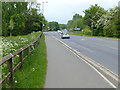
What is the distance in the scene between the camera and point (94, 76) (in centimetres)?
707

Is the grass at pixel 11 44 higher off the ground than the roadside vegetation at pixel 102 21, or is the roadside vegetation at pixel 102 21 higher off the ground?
the roadside vegetation at pixel 102 21

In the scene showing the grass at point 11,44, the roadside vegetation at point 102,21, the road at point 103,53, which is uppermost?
the roadside vegetation at point 102,21

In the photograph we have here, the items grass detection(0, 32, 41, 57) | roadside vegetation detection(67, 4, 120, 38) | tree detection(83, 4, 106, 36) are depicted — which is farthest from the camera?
tree detection(83, 4, 106, 36)

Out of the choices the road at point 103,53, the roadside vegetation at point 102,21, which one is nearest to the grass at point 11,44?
the road at point 103,53

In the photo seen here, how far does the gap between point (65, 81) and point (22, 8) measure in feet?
213

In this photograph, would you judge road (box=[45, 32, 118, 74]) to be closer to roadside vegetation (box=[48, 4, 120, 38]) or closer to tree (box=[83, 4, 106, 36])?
roadside vegetation (box=[48, 4, 120, 38])

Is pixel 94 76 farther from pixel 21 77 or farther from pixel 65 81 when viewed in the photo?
pixel 21 77

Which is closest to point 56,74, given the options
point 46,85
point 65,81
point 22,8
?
point 65,81

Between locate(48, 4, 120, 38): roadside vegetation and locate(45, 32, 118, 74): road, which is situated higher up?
locate(48, 4, 120, 38): roadside vegetation

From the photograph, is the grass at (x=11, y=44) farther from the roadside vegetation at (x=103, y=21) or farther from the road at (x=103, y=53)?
the roadside vegetation at (x=103, y=21)

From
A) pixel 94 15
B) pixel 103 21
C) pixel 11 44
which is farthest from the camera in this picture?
pixel 94 15

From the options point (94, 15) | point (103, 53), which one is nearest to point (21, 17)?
point (94, 15)

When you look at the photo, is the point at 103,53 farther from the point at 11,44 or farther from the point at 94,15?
the point at 94,15

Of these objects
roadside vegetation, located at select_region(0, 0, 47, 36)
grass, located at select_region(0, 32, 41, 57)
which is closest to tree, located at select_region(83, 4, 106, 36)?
roadside vegetation, located at select_region(0, 0, 47, 36)
